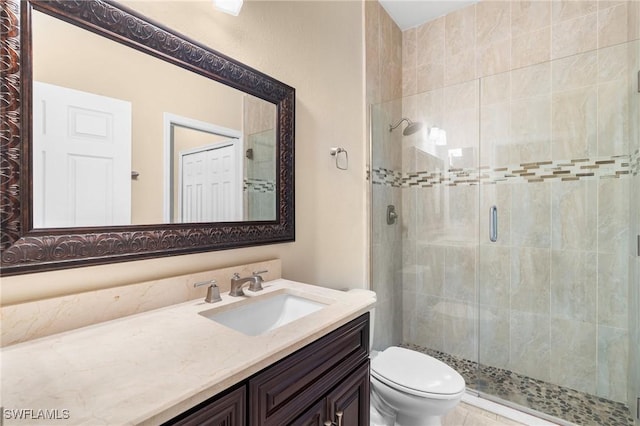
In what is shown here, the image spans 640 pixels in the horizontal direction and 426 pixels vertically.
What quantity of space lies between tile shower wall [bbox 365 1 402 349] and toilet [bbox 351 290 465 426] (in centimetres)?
57

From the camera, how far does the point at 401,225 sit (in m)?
2.40

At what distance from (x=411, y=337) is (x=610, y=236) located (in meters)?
1.48

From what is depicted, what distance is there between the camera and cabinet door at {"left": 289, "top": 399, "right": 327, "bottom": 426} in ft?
2.61

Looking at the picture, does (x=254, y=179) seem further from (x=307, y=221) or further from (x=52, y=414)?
(x=52, y=414)

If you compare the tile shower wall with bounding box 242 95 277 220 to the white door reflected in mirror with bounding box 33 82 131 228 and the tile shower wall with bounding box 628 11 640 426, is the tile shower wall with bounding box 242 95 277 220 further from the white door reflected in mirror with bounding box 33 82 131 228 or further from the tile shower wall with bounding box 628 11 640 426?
the tile shower wall with bounding box 628 11 640 426

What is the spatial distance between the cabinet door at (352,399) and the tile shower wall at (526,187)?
4.77 feet

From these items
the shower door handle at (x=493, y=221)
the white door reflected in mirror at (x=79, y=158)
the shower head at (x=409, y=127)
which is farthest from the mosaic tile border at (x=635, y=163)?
the white door reflected in mirror at (x=79, y=158)

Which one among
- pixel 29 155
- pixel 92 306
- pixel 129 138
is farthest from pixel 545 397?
pixel 29 155

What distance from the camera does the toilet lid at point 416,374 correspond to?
53.4 inches

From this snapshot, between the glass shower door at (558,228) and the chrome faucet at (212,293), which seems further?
the glass shower door at (558,228)

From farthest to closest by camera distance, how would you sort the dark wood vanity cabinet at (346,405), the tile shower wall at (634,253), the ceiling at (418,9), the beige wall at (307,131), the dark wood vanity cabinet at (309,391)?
the ceiling at (418,9) < the tile shower wall at (634,253) < the beige wall at (307,131) < the dark wood vanity cabinet at (346,405) < the dark wood vanity cabinet at (309,391)

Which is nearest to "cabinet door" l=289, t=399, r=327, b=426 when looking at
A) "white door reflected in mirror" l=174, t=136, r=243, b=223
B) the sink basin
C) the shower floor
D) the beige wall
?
the sink basin

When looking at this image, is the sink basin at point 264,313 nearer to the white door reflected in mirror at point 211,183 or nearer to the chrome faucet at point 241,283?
the chrome faucet at point 241,283

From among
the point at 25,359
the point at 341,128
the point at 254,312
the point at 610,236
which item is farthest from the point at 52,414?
the point at 610,236
